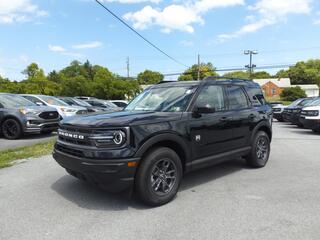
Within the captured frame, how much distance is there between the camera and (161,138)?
441 centimetres

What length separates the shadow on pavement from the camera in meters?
4.44

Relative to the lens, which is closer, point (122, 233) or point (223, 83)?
point (122, 233)

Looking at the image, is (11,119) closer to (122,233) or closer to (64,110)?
(64,110)

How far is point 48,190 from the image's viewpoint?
5.12m

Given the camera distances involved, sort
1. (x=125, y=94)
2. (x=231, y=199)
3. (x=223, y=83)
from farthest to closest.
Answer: (x=125, y=94), (x=223, y=83), (x=231, y=199)

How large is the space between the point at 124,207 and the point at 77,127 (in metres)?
1.31

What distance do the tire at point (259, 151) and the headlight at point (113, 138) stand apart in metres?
3.28

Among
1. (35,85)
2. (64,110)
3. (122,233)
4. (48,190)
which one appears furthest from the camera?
(35,85)

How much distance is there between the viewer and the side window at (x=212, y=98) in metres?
5.29

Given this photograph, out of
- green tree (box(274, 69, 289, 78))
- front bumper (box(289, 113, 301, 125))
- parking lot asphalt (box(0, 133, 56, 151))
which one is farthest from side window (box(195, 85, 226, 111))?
green tree (box(274, 69, 289, 78))

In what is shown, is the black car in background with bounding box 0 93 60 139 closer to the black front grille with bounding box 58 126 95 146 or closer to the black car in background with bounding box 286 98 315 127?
the black front grille with bounding box 58 126 95 146

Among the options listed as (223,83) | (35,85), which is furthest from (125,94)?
(223,83)

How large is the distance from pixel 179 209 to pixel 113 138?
A: 53.1 inches

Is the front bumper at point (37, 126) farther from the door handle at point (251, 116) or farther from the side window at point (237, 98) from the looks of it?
the door handle at point (251, 116)
